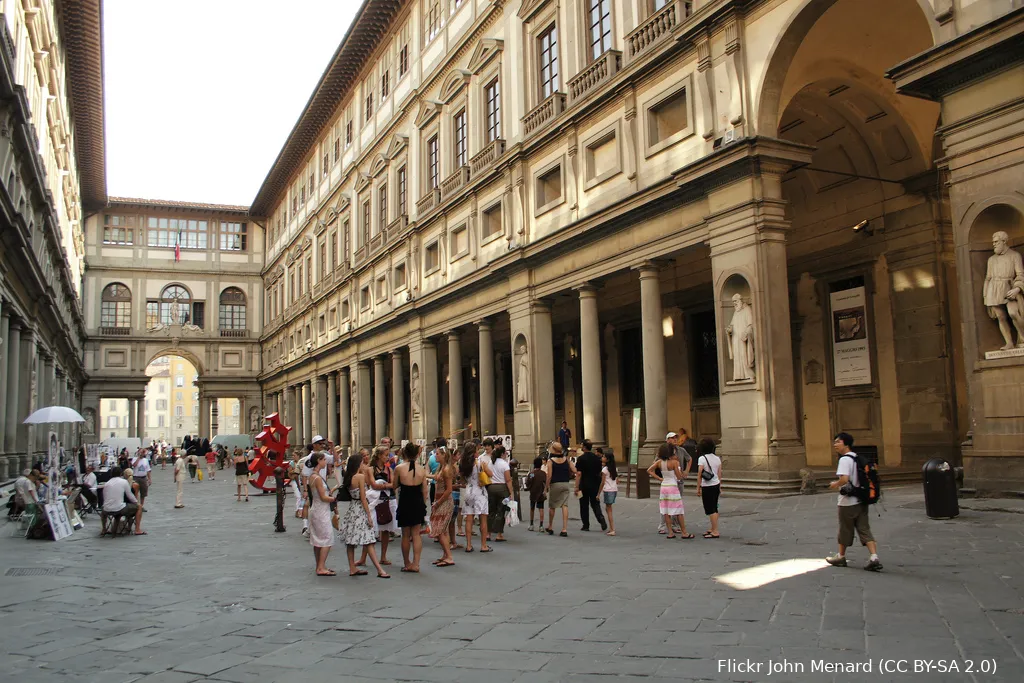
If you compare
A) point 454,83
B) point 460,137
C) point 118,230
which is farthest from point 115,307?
point 454,83

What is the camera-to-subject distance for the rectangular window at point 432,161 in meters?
32.2

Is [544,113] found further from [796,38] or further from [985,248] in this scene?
[985,248]

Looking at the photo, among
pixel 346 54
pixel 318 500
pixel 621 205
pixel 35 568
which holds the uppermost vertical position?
pixel 346 54

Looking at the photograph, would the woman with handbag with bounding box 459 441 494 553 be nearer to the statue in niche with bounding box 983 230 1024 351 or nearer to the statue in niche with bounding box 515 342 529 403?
the statue in niche with bounding box 983 230 1024 351

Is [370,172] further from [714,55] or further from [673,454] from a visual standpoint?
[673,454]

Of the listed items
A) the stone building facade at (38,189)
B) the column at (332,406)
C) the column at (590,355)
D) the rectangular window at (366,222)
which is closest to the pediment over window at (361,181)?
the rectangular window at (366,222)

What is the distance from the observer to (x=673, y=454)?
1182cm

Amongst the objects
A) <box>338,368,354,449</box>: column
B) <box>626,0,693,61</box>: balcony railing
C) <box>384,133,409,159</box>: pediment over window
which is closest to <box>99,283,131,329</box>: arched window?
<box>338,368,354,449</box>: column

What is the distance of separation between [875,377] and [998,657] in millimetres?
16221

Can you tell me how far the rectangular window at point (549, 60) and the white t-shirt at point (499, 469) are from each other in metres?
14.0

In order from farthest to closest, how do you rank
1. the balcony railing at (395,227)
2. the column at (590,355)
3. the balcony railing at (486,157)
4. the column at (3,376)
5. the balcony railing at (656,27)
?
the balcony railing at (395,227) → the balcony railing at (486,157) → the column at (3,376) → the column at (590,355) → the balcony railing at (656,27)

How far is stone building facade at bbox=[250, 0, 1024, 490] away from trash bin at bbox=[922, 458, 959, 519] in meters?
1.12

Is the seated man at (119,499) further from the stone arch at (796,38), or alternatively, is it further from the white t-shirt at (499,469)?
the stone arch at (796,38)

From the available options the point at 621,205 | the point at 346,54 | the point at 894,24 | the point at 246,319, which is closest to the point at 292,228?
the point at 246,319
